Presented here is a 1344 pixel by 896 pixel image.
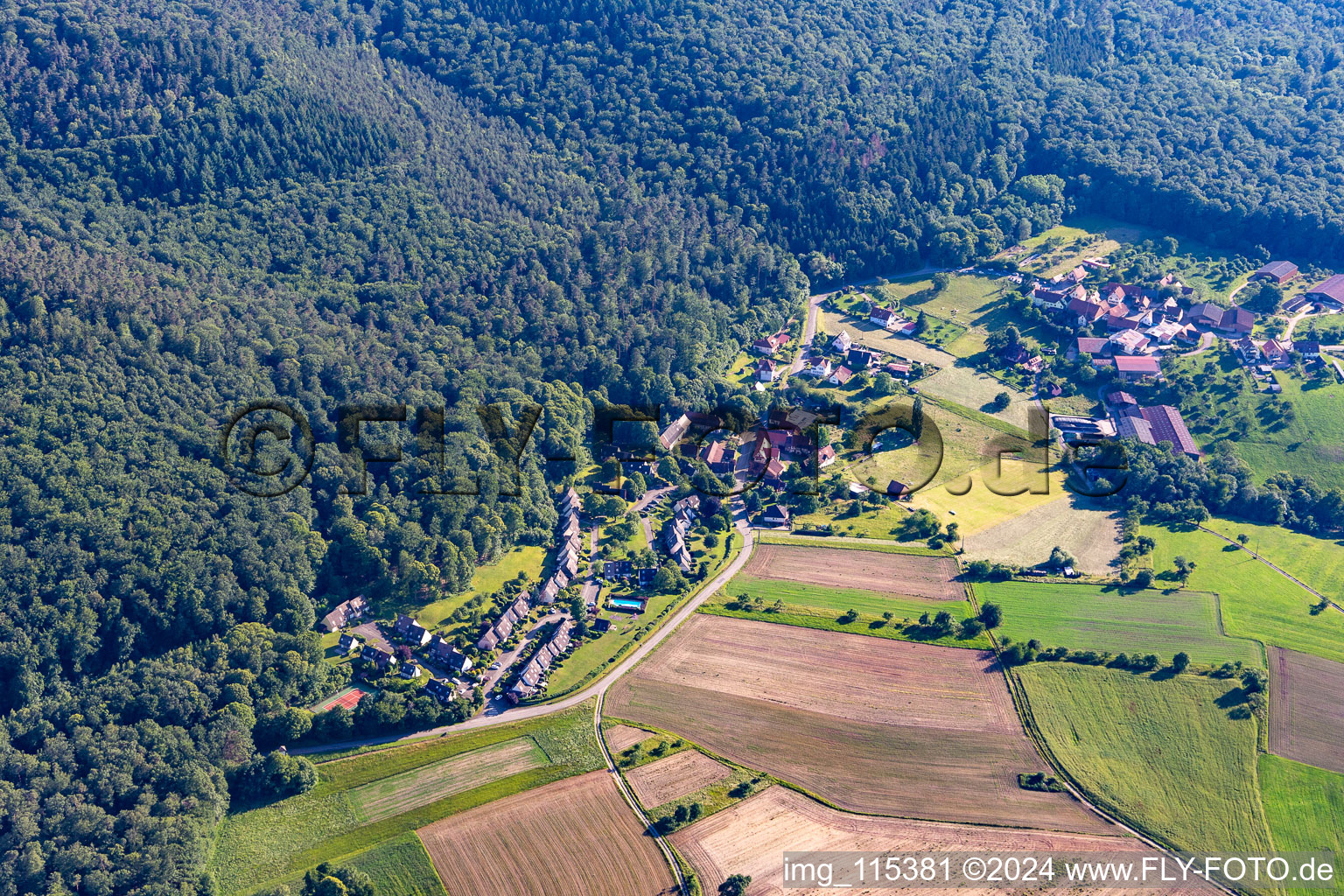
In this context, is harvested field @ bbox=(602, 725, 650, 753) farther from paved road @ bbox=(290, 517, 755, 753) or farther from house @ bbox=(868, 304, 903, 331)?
house @ bbox=(868, 304, 903, 331)

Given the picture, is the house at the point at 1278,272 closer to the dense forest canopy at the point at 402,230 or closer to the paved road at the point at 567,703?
the dense forest canopy at the point at 402,230

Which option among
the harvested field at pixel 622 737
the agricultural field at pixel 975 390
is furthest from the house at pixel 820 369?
the harvested field at pixel 622 737

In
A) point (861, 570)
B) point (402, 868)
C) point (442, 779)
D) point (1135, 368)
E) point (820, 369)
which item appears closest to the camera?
point (402, 868)

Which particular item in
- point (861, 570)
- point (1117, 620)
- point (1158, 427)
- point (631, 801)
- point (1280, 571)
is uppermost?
point (1158, 427)

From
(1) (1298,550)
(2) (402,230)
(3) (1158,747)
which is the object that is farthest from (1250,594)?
(2) (402,230)

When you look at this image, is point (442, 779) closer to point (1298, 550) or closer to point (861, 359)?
point (861, 359)

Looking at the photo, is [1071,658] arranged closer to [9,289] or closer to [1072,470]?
[1072,470]
